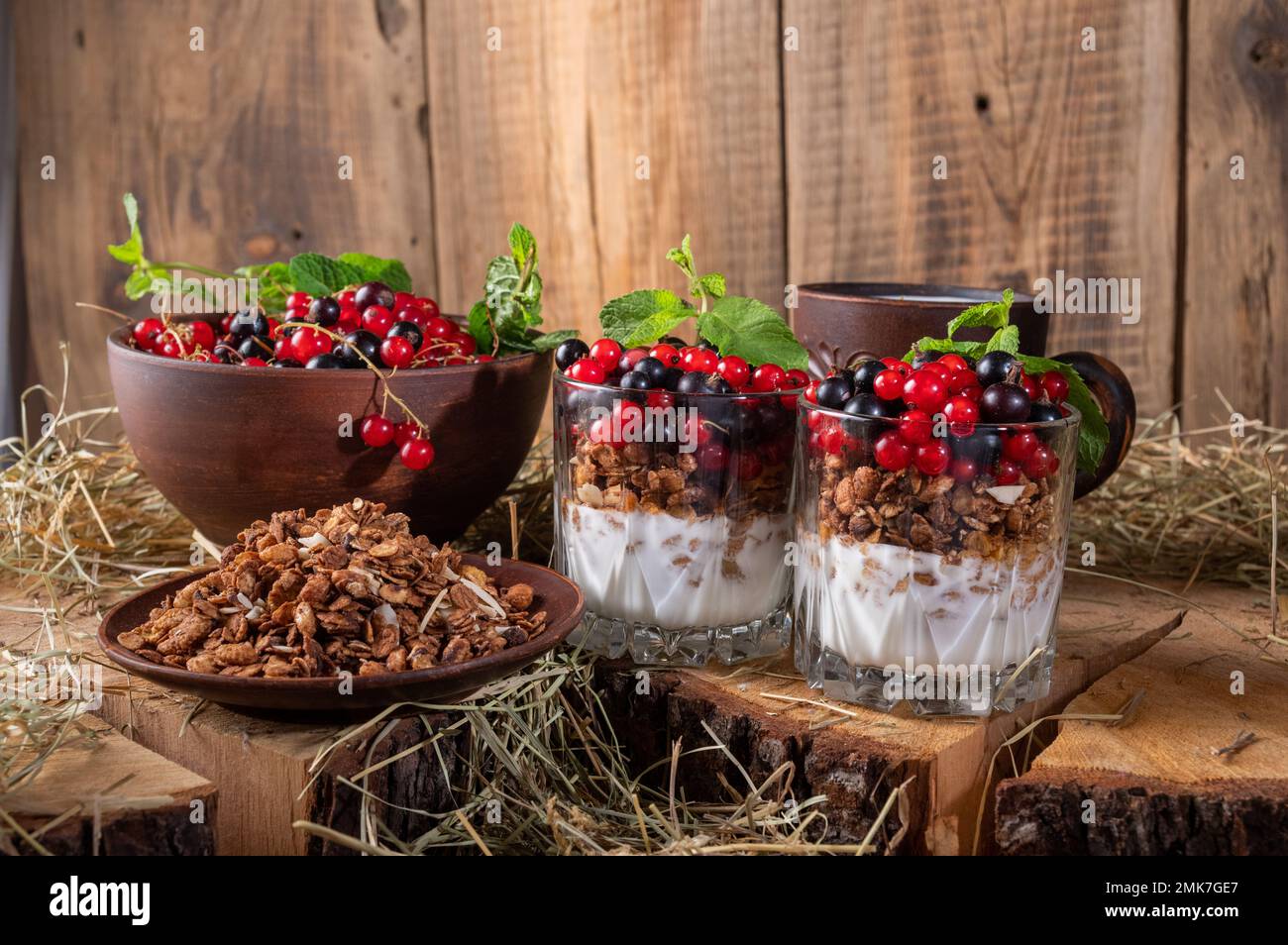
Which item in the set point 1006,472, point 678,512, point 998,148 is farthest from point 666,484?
point 998,148

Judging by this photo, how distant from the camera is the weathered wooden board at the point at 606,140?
6.07 feet

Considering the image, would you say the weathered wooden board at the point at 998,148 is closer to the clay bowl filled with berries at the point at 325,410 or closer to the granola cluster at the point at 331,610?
the clay bowl filled with berries at the point at 325,410

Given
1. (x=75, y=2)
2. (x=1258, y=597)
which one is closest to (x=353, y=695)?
(x=1258, y=597)

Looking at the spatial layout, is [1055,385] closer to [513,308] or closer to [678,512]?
[678,512]

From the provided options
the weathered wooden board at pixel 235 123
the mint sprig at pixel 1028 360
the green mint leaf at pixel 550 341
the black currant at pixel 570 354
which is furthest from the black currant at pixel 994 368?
the weathered wooden board at pixel 235 123

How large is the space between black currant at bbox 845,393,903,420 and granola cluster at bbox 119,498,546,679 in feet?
0.92

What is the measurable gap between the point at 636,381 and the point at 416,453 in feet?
0.79

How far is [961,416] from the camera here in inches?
35.6

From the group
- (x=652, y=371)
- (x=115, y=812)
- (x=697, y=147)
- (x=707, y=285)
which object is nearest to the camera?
(x=115, y=812)

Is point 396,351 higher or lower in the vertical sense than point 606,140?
lower

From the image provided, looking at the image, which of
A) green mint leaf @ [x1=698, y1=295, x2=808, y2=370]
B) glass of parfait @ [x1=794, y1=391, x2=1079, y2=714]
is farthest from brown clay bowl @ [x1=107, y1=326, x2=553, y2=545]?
glass of parfait @ [x1=794, y1=391, x2=1079, y2=714]

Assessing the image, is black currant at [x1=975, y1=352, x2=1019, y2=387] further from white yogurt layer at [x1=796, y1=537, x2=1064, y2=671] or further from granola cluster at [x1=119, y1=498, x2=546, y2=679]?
granola cluster at [x1=119, y1=498, x2=546, y2=679]

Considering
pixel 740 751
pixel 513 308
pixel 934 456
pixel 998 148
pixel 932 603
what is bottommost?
pixel 740 751

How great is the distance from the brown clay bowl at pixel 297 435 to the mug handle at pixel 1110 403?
497 millimetres
